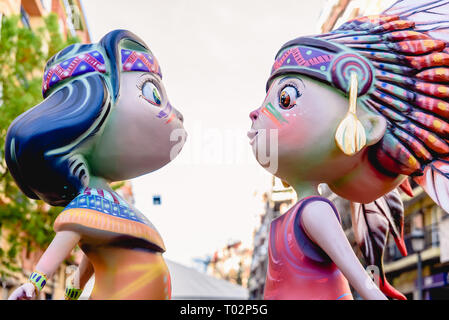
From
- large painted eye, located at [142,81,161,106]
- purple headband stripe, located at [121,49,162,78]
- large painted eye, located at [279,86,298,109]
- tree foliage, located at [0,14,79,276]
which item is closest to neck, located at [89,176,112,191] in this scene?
large painted eye, located at [142,81,161,106]

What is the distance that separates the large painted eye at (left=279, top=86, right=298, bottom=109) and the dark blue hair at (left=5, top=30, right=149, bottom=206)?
1.02 meters

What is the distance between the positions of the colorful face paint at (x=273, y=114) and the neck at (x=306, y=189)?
412 millimetres

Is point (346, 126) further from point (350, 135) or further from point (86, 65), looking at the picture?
point (86, 65)

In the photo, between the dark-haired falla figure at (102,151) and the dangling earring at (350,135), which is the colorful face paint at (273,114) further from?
the dark-haired falla figure at (102,151)

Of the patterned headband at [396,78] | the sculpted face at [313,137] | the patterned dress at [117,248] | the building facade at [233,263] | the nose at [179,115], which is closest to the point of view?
the patterned dress at [117,248]

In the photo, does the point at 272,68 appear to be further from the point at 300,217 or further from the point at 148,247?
the point at 148,247

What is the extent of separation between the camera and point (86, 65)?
3182mm

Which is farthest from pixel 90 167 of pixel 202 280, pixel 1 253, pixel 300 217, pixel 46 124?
pixel 1 253

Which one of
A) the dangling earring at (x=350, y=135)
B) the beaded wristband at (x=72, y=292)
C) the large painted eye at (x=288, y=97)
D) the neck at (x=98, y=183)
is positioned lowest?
the beaded wristband at (x=72, y=292)

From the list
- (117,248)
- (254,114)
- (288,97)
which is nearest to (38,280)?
(117,248)

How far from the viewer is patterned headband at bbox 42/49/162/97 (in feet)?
10.4

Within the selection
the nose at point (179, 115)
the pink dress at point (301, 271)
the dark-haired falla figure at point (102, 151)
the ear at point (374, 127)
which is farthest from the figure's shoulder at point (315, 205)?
the nose at point (179, 115)

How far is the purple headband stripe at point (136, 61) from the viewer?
327 centimetres

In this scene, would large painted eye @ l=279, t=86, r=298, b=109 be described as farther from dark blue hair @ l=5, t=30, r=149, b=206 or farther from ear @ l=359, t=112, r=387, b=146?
dark blue hair @ l=5, t=30, r=149, b=206
